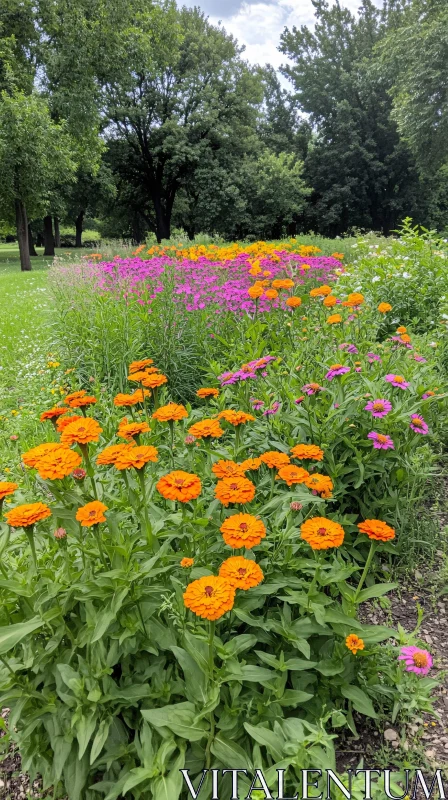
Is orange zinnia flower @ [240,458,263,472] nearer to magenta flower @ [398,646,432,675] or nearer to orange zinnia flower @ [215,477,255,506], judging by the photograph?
orange zinnia flower @ [215,477,255,506]

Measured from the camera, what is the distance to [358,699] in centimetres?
134

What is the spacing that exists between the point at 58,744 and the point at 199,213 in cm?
2144

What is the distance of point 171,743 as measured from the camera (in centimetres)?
115

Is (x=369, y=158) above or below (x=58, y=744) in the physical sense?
above

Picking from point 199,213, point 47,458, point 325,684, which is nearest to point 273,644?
point 325,684

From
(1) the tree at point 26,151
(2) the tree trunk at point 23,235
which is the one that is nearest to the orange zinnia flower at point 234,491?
(1) the tree at point 26,151

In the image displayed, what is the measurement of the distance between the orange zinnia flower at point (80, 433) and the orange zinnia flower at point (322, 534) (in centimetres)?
68

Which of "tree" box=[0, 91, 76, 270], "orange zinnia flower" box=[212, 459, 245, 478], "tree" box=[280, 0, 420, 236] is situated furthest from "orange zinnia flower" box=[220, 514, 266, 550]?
"tree" box=[280, 0, 420, 236]

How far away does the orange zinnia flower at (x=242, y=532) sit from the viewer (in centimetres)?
115

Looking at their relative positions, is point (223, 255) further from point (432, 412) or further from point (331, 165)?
point (331, 165)

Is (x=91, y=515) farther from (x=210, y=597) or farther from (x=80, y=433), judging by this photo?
(x=210, y=597)

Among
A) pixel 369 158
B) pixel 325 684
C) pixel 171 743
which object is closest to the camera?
pixel 171 743

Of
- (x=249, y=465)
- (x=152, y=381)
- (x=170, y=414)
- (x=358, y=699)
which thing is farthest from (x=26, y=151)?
(x=358, y=699)

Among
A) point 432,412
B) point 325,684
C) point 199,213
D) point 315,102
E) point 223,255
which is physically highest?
point 315,102
